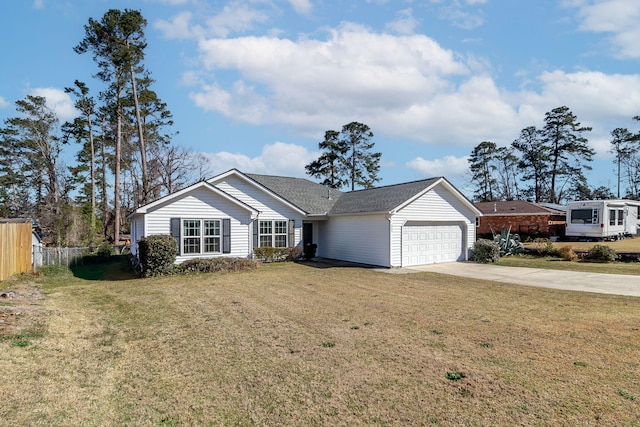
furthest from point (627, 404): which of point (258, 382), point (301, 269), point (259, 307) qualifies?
point (301, 269)

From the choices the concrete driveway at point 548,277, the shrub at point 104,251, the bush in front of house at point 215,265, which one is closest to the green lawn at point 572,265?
the concrete driveway at point 548,277

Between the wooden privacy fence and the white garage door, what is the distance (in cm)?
1530

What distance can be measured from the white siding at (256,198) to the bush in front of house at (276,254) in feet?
2.05

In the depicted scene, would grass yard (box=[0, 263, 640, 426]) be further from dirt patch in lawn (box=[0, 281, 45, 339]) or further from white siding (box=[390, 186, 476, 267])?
white siding (box=[390, 186, 476, 267])

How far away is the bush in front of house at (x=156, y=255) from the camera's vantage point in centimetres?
1464

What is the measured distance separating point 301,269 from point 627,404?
13.2 meters

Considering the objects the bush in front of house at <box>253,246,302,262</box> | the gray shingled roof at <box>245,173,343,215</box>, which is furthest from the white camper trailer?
the bush in front of house at <box>253,246,302,262</box>

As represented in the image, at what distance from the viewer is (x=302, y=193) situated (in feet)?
77.3

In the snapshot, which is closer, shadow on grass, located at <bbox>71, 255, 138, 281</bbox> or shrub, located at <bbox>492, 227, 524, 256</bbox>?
shadow on grass, located at <bbox>71, 255, 138, 281</bbox>

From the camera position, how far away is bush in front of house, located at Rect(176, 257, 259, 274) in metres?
15.5

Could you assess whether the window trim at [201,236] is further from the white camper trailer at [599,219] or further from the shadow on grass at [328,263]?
the white camper trailer at [599,219]

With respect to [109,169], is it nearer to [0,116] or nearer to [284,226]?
[0,116]

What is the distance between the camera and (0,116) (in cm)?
3412

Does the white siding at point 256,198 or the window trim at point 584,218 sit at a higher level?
the white siding at point 256,198
